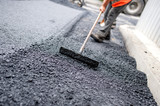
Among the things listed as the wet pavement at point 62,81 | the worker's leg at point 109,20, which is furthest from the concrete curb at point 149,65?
the worker's leg at point 109,20

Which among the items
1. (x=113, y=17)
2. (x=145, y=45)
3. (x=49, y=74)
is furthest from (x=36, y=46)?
(x=145, y=45)

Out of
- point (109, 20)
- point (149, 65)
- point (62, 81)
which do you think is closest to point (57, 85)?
point (62, 81)

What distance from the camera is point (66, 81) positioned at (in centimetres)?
120

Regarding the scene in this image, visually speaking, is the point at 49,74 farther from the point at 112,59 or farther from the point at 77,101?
the point at 112,59

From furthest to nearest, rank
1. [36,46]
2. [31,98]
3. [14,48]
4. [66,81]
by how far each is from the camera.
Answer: [36,46] < [14,48] < [66,81] < [31,98]


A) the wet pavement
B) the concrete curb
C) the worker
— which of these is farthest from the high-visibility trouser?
the wet pavement

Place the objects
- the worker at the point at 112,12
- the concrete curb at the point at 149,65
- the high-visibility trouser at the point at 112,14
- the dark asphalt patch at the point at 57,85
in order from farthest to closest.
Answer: the high-visibility trouser at the point at 112,14 → the worker at the point at 112,12 → the concrete curb at the point at 149,65 → the dark asphalt patch at the point at 57,85

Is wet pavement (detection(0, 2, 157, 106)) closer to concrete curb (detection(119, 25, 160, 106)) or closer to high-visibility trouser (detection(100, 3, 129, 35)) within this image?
concrete curb (detection(119, 25, 160, 106))

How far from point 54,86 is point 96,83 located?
0.47 metres

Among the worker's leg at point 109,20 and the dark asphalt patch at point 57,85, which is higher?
the worker's leg at point 109,20

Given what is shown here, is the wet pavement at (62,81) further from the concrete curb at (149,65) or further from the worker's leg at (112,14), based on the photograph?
the worker's leg at (112,14)

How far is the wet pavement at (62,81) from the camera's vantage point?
965 millimetres

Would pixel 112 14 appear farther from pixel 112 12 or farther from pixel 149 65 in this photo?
pixel 149 65

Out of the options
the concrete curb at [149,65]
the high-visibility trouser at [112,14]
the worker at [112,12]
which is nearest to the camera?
the concrete curb at [149,65]
